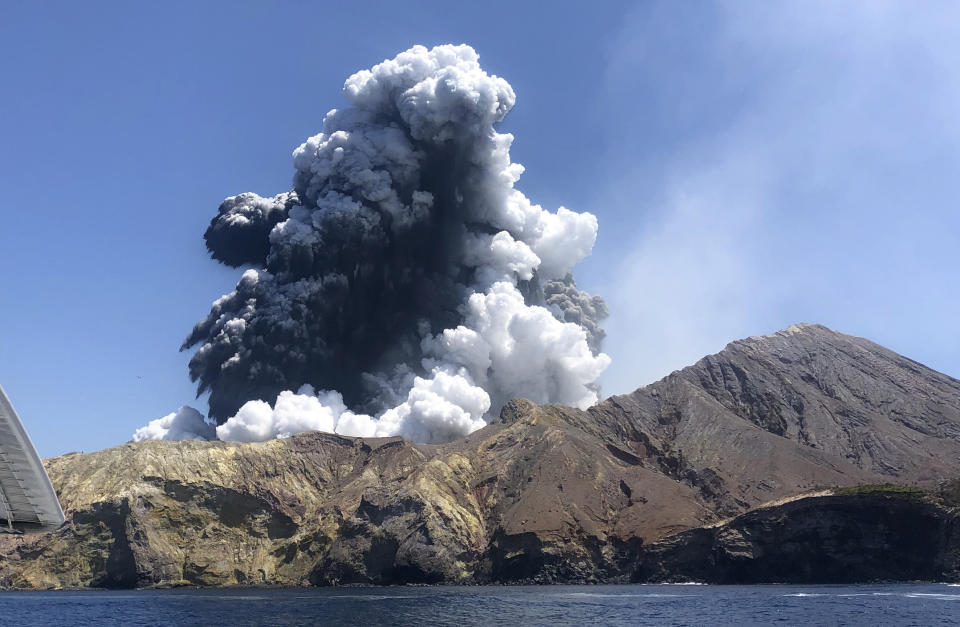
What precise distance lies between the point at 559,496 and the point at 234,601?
8142 cm

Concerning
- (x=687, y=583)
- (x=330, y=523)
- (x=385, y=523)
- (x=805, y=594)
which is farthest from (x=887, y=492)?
(x=330, y=523)

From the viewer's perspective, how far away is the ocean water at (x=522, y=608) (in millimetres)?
85750

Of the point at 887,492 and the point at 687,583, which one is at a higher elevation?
the point at 887,492

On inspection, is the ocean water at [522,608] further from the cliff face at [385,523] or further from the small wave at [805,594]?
the cliff face at [385,523]

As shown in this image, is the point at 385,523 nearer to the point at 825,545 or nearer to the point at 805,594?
the point at 805,594

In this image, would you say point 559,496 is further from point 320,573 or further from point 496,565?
point 320,573

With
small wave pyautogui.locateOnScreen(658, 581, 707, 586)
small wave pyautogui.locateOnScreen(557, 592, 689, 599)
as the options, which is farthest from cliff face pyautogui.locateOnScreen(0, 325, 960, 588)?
small wave pyautogui.locateOnScreen(557, 592, 689, 599)

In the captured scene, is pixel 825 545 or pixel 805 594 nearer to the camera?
pixel 805 594

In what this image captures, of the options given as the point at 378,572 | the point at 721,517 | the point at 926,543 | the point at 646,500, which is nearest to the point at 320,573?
the point at 378,572

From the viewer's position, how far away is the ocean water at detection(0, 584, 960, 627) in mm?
85750

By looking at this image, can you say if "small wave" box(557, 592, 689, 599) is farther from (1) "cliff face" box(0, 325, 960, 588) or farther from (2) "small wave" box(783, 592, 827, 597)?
(1) "cliff face" box(0, 325, 960, 588)

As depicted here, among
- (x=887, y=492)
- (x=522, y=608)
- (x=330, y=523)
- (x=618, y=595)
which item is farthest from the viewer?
(x=330, y=523)

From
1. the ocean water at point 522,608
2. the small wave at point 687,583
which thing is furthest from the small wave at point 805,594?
the small wave at point 687,583

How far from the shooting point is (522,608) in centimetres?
10212
